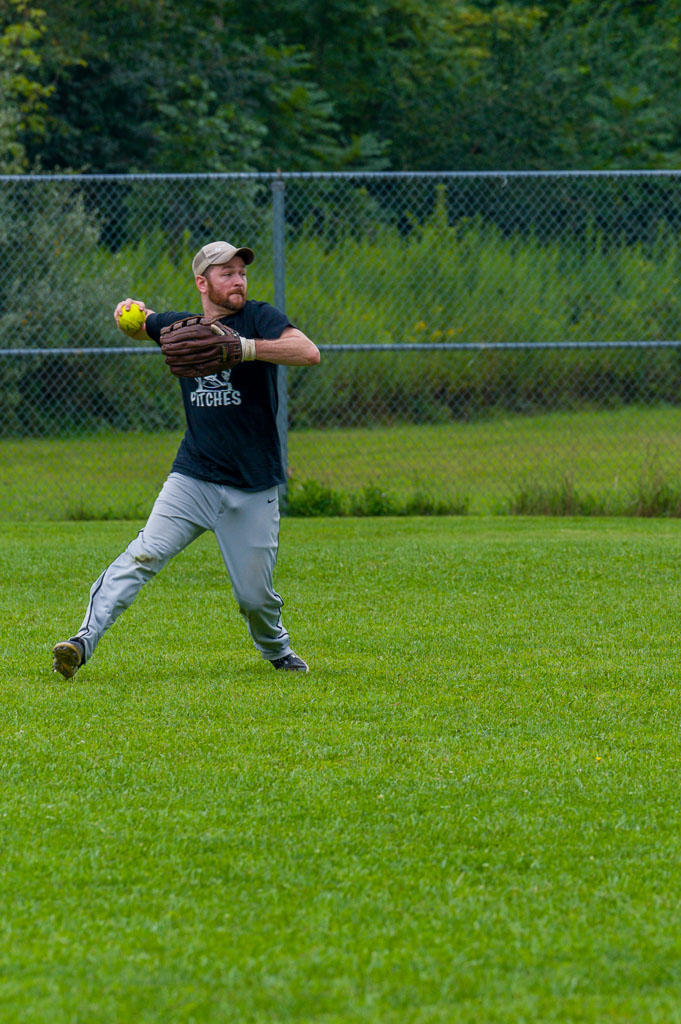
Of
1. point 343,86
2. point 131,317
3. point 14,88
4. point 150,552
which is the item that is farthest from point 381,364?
point 343,86

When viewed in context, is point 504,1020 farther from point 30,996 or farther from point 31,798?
point 31,798

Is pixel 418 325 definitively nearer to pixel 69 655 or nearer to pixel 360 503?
pixel 360 503

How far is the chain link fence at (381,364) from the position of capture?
12.8 m

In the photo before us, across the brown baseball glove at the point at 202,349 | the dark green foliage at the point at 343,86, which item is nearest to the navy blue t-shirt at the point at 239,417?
the brown baseball glove at the point at 202,349

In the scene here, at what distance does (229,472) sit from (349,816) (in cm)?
207

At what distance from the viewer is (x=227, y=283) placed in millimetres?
5848

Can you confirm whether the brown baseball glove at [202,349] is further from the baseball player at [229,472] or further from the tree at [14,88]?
the tree at [14,88]

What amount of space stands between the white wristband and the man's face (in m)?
0.38

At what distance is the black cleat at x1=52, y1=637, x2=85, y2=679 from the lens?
220 inches

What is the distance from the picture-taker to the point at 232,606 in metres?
7.57

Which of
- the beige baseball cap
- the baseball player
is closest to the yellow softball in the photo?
the baseball player

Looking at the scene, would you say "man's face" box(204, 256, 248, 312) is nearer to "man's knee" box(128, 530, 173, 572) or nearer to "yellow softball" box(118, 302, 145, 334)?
"yellow softball" box(118, 302, 145, 334)

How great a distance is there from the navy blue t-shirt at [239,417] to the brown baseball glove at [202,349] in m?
0.21

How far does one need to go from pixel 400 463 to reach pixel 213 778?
9208 mm
